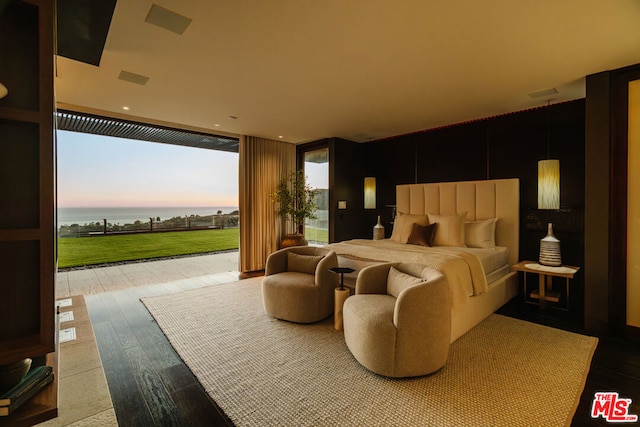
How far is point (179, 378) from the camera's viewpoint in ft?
7.52

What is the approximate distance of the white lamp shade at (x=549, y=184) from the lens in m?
3.68

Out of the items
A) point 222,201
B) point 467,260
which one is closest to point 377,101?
point 467,260

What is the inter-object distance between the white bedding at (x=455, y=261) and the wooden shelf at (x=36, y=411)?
2.72m

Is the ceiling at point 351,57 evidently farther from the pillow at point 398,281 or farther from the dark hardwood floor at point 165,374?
the dark hardwood floor at point 165,374

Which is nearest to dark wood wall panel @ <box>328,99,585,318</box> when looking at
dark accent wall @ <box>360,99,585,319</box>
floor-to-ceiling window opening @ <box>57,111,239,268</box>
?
dark accent wall @ <box>360,99,585,319</box>

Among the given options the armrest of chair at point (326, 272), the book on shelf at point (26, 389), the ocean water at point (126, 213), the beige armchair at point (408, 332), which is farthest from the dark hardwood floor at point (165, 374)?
the ocean water at point (126, 213)

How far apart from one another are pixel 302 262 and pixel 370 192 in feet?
9.30

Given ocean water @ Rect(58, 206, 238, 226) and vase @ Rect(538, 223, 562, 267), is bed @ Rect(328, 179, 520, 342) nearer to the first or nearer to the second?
vase @ Rect(538, 223, 562, 267)

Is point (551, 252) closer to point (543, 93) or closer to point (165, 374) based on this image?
point (543, 93)

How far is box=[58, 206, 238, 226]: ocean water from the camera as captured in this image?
29.3 feet

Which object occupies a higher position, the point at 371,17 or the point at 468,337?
the point at 371,17

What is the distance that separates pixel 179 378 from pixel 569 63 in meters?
4.47

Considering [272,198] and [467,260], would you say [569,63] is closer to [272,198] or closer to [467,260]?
[467,260]

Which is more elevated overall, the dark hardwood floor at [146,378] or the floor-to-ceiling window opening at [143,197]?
the floor-to-ceiling window opening at [143,197]
